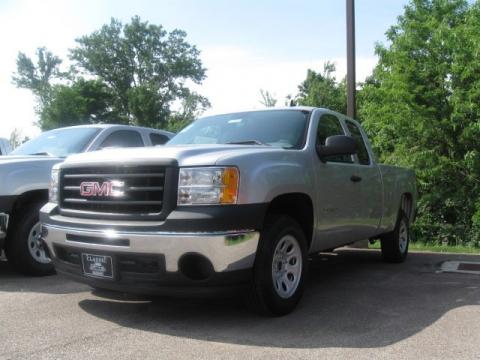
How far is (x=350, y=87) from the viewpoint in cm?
1030

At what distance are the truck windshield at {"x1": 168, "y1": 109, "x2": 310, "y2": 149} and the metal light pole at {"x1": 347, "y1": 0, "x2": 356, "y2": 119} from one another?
4777 mm

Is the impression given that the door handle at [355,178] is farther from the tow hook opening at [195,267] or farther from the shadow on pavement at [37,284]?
the shadow on pavement at [37,284]

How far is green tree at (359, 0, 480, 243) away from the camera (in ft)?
49.7

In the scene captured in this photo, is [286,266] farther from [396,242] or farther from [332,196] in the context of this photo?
[396,242]

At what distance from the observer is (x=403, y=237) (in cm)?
784

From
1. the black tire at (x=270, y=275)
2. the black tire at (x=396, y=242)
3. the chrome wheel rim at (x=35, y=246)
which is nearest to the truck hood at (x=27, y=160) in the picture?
the chrome wheel rim at (x=35, y=246)

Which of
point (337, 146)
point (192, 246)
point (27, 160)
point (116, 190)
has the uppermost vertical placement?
point (337, 146)

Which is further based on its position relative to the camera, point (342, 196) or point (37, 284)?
point (37, 284)

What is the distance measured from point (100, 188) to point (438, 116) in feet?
45.4

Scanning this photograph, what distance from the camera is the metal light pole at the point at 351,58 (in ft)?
33.6

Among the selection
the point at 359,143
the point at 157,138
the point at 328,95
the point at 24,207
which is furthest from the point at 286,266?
the point at 328,95

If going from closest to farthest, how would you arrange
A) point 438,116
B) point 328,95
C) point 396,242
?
point 396,242 → point 438,116 → point 328,95

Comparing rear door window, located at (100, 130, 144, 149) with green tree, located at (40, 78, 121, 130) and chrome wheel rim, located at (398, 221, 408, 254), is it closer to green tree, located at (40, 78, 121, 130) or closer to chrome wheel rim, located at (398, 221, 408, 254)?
chrome wheel rim, located at (398, 221, 408, 254)

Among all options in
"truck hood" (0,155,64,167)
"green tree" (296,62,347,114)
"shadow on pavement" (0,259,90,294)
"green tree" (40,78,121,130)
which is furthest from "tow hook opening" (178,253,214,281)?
"green tree" (40,78,121,130)
